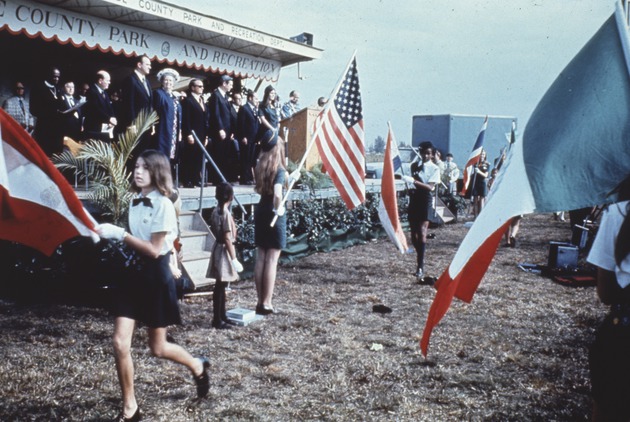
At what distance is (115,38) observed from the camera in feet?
34.9

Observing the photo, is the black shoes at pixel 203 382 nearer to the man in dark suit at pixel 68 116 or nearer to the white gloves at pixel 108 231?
the white gloves at pixel 108 231

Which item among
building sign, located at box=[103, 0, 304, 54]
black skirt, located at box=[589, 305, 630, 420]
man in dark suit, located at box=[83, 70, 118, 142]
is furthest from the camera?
building sign, located at box=[103, 0, 304, 54]

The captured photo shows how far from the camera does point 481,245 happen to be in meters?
2.61

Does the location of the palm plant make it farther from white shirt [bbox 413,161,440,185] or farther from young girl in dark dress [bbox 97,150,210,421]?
white shirt [bbox 413,161,440,185]

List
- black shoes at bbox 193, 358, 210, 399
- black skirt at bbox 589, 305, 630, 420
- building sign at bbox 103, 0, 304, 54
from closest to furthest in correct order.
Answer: black skirt at bbox 589, 305, 630, 420 → black shoes at bbox 193, 358, 210, 399 → building sign at bbox 103, 0, 304, 54

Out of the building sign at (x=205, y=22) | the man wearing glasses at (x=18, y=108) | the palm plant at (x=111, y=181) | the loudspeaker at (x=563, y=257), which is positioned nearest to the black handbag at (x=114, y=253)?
the palm plant at (x=111, y=181)

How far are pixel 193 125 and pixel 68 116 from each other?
204 cm

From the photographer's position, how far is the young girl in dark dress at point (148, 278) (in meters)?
3.79

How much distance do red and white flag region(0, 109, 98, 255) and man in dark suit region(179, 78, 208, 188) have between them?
6.49 meters

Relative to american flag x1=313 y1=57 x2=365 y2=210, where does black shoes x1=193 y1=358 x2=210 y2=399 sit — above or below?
below

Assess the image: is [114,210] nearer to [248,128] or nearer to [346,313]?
[346,313]

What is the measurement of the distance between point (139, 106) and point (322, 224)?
14.9 ft

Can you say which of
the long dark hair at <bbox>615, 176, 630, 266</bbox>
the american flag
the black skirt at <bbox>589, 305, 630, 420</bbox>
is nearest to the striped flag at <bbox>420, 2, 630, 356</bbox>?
the long dark hair at <bbox>615, 176, 630, 266</bbox>

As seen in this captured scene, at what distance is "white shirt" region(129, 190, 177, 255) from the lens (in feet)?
12.6
